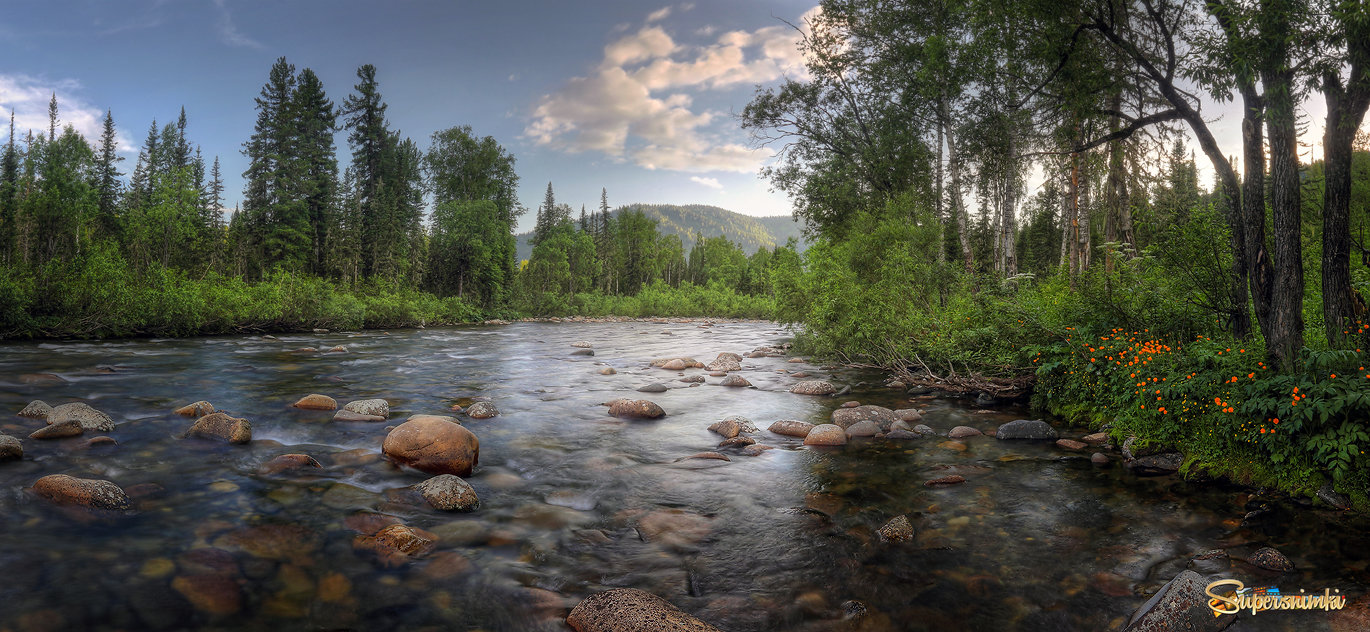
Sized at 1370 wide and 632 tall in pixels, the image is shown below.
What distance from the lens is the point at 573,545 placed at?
4.68 metres

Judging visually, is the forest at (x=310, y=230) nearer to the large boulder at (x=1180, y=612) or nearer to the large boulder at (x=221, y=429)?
the large boulder at (x=221, y=429)

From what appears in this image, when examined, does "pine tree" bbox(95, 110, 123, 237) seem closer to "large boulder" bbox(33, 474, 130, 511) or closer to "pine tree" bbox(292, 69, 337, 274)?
"pine tree" bbox(292, 69, 337, 274)

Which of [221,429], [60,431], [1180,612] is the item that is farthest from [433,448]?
[1180,612]

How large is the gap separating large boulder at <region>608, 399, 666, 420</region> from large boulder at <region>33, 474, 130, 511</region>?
617cm

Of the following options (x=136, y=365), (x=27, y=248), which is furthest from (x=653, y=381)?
(x=27, y=248)

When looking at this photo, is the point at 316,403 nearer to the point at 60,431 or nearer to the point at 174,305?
the point at 60,431

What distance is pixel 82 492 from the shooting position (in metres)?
4.79

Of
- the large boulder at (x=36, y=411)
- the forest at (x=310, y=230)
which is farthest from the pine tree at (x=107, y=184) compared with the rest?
the large boulder at (x=36, y=411)

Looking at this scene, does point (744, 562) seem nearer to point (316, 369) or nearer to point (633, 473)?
point (633, 473)

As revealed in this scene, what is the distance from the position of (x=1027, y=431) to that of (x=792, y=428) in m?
→ 3.25

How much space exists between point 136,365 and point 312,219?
36907mm

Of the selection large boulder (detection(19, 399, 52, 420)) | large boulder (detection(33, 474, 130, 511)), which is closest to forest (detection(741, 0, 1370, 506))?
large boulder (detection(33, 474, 130, 511))

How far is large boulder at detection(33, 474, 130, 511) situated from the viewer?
4746mm

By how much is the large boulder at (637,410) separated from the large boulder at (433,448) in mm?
3364
